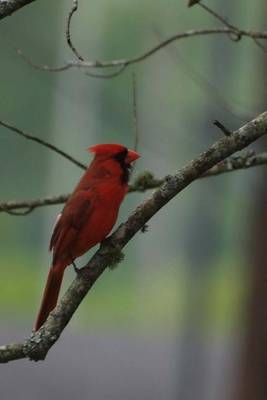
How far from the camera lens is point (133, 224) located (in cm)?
329

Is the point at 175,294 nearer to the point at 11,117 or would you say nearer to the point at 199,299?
the point at 11,117

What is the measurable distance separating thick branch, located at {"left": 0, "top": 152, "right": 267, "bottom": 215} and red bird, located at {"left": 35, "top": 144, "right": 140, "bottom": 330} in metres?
0.21

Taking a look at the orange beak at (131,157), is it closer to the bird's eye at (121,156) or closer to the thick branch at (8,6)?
the bird's eye at (121,156)

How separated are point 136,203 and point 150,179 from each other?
9.60 meters

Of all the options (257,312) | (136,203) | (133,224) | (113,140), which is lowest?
(133,224)

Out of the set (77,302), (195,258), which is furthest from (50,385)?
(77,302)

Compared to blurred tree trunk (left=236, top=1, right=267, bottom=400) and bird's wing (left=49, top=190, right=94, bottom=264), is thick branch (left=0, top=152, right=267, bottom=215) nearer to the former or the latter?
bird's wing (left=49, top=190, right=94, bottom=264)

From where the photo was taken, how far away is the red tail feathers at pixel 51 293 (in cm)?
379

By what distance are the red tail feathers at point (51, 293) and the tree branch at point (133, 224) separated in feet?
1.69

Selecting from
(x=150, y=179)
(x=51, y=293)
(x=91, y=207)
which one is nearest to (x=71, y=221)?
(x=91, y=207)

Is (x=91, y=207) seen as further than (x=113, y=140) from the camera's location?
No

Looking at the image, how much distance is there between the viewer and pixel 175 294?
15.1 meters

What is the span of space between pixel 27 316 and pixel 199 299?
5.45m

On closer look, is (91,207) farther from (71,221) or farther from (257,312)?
(257,312)
